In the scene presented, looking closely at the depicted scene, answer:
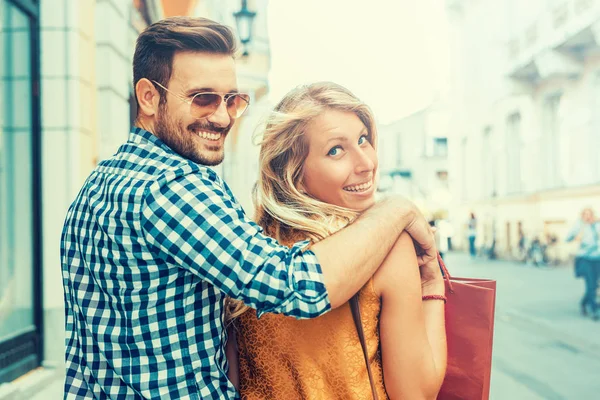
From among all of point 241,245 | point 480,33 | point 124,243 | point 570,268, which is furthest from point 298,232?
point 480,33

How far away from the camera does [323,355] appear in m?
1.28

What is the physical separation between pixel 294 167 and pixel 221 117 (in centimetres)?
22

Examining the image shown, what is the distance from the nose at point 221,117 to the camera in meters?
1.40

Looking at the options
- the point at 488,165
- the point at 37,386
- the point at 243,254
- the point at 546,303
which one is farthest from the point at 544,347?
the point at 488,165

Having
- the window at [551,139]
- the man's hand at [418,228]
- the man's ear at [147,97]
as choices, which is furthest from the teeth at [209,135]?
the window at [551,139]

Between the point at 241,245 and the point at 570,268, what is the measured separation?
53.2 feet

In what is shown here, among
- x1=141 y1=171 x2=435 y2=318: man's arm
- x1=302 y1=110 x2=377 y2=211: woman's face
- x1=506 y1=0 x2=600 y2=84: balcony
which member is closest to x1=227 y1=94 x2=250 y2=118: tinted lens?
x1=302 y1=110 x2=377 y2=211: woman's face

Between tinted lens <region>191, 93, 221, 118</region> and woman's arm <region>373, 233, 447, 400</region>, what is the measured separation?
0.55 metres

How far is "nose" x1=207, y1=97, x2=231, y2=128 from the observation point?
1.40 m

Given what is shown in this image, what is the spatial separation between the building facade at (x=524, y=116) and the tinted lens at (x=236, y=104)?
14526 mm

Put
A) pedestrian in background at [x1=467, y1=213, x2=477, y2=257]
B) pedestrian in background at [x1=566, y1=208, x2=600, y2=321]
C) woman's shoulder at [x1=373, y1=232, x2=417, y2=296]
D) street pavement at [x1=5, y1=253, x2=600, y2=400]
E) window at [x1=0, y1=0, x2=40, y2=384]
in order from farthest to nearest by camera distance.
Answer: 1. pedestrian in background at [x1=467, y1=213, x2=477, y2=257]
2. pedestrian in background at [x1=566, y1=208, x2=600, y2=321]
3. street pavement at [x1=5, y1=253, x2=600, y2=400]
4. window at [x1=0, y1=0, x2=40, y2=384]
5. woman's shoulder at [x1=373, y1=232, x2=417, y2=296]

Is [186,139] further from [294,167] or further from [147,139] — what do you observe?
[294,167]

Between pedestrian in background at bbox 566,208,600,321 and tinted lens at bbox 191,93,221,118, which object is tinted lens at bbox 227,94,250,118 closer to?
tinted lens at bbox 191,93,221,118

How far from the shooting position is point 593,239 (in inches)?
328
